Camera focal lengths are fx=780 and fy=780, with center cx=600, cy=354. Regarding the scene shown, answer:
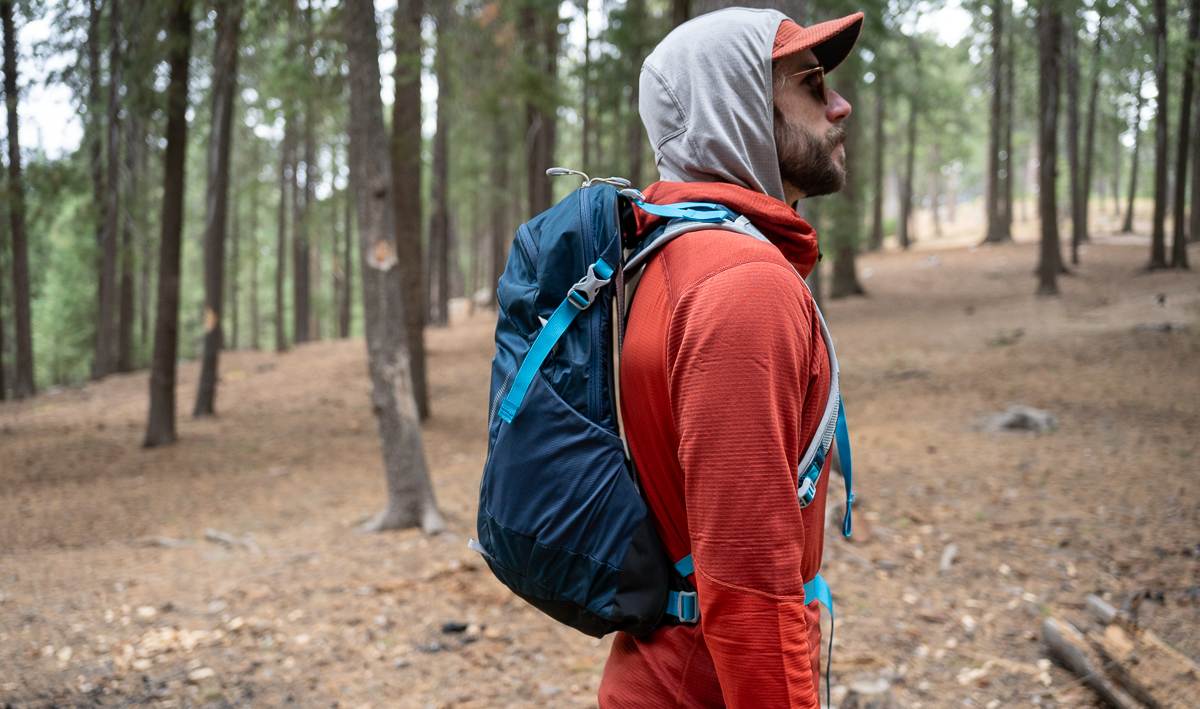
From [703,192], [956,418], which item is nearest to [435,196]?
[956,418]

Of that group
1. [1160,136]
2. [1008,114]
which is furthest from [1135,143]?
[1160,136]

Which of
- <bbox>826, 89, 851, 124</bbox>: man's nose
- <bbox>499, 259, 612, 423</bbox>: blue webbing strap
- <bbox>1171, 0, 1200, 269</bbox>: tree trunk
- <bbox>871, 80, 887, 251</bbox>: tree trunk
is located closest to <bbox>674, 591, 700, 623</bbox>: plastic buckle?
<bbox>499, 259, 612, 423</bbox>: blue webbing strap

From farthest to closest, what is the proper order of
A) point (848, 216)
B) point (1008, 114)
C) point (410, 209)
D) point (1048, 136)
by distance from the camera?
1. point (1008, 114)
2. point (1048, 136)
3. point (848, 216)
4. point (410, 209)

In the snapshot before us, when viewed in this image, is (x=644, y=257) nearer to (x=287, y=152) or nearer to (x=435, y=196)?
(x=435, y=196)

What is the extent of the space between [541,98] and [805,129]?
1036 centimetres

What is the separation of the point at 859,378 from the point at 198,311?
138 ft

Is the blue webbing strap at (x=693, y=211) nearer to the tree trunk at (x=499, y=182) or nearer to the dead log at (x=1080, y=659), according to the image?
the dead log at (x=1080, y=659)

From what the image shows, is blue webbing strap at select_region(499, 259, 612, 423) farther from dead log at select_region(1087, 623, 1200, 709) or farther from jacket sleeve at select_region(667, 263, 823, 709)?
dead log at select_region(1087, 623, 1200, 709)

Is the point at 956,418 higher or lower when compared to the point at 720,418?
lower

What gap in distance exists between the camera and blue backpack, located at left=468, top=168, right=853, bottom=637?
1339mm

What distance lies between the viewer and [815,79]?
5.34ft

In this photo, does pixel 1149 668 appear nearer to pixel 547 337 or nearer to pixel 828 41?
pixel 828 41

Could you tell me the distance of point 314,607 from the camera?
17.6 ft

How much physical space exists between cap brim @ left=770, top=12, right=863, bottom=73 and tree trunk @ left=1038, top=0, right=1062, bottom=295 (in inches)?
747
